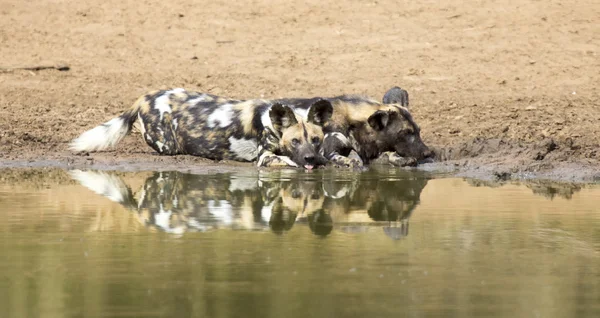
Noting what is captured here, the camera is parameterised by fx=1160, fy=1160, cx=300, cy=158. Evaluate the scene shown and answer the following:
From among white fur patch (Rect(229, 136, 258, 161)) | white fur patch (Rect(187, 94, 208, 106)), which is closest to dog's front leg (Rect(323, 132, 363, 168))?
white fur patch (Rect(229, 136, 258, 161))

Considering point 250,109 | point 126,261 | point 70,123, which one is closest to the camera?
point 126,261

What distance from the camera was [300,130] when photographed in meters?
9.56

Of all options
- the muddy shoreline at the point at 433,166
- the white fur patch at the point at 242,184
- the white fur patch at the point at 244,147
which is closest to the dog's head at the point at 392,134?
the muddy shoreline at the point at 433,166

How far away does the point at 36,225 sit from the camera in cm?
575

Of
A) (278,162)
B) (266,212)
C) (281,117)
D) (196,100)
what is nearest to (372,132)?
(281,117)

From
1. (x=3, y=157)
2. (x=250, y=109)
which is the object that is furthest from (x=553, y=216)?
(x=3, y=157)

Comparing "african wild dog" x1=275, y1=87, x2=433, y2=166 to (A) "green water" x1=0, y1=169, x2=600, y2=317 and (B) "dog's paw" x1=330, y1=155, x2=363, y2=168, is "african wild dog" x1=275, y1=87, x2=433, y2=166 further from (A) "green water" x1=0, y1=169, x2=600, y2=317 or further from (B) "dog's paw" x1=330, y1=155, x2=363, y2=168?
(A) "green water" x1=0, y1=169, x2=600, y2=317

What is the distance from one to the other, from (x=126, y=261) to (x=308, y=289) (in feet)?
2.95

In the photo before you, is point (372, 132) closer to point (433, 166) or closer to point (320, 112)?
point (320, 112)

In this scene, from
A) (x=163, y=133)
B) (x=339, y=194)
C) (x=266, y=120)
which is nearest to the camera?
(x=339, y=194)

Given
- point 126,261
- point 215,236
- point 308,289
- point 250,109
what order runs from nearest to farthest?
point 308,289 < point 126,261 < point 215,236 < point 250,109

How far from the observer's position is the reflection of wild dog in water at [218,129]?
376 inches

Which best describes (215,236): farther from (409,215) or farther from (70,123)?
(70,123)

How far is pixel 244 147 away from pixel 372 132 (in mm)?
1107
